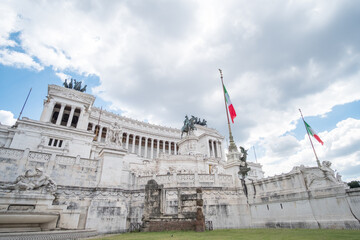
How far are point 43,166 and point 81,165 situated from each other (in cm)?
280

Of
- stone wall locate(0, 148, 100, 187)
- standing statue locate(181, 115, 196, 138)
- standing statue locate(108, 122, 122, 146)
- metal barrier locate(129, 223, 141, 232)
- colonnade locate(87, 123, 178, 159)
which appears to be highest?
colonnade locate(87, 123, 178, 159)

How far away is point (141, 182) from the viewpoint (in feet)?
58.9

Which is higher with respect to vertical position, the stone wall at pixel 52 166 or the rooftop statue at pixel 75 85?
the rooftop statue at pixel 75 85

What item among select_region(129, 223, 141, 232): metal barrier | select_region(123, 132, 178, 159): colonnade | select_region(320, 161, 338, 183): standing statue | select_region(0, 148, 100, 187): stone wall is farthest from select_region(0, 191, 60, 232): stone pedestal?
select_region(123, 132, 178, 159): colonnade

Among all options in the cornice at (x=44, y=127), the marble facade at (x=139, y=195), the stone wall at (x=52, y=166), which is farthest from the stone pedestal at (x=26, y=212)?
the cornice at (x=44, y=127)

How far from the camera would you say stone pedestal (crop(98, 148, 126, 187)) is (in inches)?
659

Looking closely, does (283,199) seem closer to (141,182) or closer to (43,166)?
(141,182)

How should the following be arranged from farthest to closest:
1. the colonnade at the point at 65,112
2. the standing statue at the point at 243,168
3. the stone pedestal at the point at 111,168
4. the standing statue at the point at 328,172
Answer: the colonnade at the point at 65,112 < the standing statue at the point at 243,168 < the stone pedestal at the point at 111,168 < the standing statue at the point at 328,172

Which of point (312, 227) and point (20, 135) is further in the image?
point (20, 135)

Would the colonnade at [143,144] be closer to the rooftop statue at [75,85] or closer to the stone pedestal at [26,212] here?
the rooftop statue at [75,85]

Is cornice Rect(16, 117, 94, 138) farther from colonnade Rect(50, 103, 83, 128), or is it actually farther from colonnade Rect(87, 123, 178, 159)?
colonnade Rect(87, 123, 178, 159)

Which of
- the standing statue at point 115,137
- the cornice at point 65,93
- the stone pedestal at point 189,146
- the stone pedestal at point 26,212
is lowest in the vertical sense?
the stone pedestal at point 26,212

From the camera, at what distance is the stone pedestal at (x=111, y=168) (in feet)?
55.0

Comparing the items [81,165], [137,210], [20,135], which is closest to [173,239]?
[137,210]
